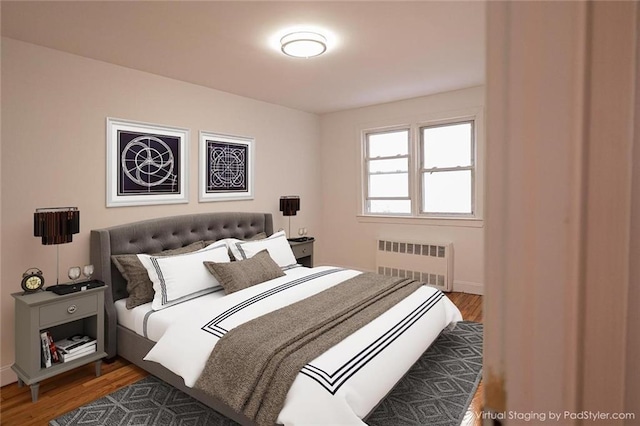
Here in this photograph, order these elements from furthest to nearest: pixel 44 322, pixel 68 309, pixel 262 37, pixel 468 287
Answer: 1. pixel 468 287
2. pixel 262 37
3. pixel 68 309
4. pixel 44 322

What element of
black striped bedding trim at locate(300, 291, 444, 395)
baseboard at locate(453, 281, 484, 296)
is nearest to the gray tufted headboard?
black striped bedding trim at locate(300, 291, 444, 395)

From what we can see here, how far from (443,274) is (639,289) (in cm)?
458

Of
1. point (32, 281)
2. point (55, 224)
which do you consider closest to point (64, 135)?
point (55, 224)

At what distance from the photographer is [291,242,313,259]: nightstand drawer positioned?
4652 mm

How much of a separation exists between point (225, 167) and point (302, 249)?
1.44m

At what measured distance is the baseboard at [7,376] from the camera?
8.84ft

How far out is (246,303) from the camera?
2.67 meters

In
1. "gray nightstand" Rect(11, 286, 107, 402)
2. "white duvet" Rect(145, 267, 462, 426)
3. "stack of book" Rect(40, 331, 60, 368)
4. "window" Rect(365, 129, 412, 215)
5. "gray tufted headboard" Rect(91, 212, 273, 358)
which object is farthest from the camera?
"window" Rect(365, 129, 412, 215)

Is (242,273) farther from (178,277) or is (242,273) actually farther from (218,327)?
(218,327)

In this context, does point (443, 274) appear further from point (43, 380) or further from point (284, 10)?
point (43, 380)

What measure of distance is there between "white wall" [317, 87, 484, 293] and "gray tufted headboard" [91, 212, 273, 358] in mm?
1641

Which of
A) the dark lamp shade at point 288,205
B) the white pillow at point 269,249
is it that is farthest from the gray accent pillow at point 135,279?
the dark lamp shade at point 288,205

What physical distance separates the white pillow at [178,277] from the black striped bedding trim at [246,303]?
0.60 metres

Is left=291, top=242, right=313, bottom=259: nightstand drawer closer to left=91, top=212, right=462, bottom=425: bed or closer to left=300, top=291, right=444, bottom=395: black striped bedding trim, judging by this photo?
left=91, top=212, right=462, bottom=425: bed
